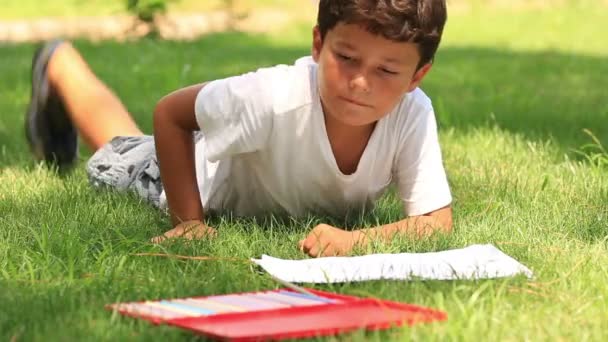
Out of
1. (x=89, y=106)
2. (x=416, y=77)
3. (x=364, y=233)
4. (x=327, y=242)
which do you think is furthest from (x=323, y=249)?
(x=89, y=106)

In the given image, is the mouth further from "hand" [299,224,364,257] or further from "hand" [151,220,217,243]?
"hand" [151,220,217,243]

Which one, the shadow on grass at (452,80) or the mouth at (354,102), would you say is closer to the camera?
the mouth at (354,102)

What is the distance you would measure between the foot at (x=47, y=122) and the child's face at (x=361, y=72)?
1.55 m

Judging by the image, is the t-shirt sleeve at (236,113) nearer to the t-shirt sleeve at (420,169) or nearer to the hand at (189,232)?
the hand at (189,232)

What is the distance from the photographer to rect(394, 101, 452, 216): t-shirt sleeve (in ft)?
11.1

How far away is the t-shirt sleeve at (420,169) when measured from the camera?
3391 mm

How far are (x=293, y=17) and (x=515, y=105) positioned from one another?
6305 millimetres

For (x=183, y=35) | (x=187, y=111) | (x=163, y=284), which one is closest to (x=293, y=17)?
(x=183, y=35)

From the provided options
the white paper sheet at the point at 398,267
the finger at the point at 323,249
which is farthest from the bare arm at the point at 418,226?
the white paper sheet at the point at 398,267

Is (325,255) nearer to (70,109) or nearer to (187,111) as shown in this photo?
(187,111)

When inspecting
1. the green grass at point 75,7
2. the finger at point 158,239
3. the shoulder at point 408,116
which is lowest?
the green grass at point 75,7

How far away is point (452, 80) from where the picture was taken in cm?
710

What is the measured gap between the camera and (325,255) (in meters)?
3.05

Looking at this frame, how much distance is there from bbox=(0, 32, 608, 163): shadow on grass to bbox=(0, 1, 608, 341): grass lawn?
20mm
